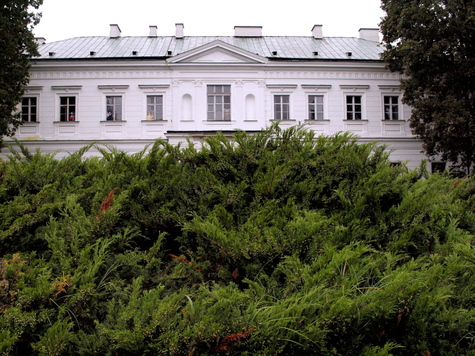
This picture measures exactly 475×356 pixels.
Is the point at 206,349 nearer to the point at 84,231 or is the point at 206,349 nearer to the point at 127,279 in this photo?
the point at 127,279

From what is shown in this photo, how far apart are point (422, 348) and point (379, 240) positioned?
884 millimetres

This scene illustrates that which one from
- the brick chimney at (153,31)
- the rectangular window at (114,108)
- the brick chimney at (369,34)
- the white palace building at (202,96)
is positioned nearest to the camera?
the white palace building at (202,96)

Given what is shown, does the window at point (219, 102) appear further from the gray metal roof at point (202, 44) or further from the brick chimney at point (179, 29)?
the brick chimney at point (179, 29)

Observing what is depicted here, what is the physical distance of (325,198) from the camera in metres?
3.18

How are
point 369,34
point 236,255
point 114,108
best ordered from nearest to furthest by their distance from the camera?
point 236,255
point 114,108
point 369,34

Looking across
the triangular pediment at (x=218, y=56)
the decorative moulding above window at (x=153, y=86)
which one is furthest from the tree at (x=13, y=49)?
the triangular pediment at (x=218, y=56)

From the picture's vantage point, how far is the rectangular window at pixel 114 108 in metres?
23.0

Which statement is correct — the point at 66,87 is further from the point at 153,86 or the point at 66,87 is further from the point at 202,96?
the point at 202,96

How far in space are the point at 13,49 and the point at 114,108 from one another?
6.84 meters

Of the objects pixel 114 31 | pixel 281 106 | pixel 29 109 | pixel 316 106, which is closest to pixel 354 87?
pixel 316 106

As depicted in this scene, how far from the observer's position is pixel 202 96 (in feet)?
73.7

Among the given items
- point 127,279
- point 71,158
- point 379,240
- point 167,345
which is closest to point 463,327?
point 379,240

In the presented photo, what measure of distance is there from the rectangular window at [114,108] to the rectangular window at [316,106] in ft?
38.2

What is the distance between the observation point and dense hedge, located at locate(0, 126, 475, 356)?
6.39 ft
